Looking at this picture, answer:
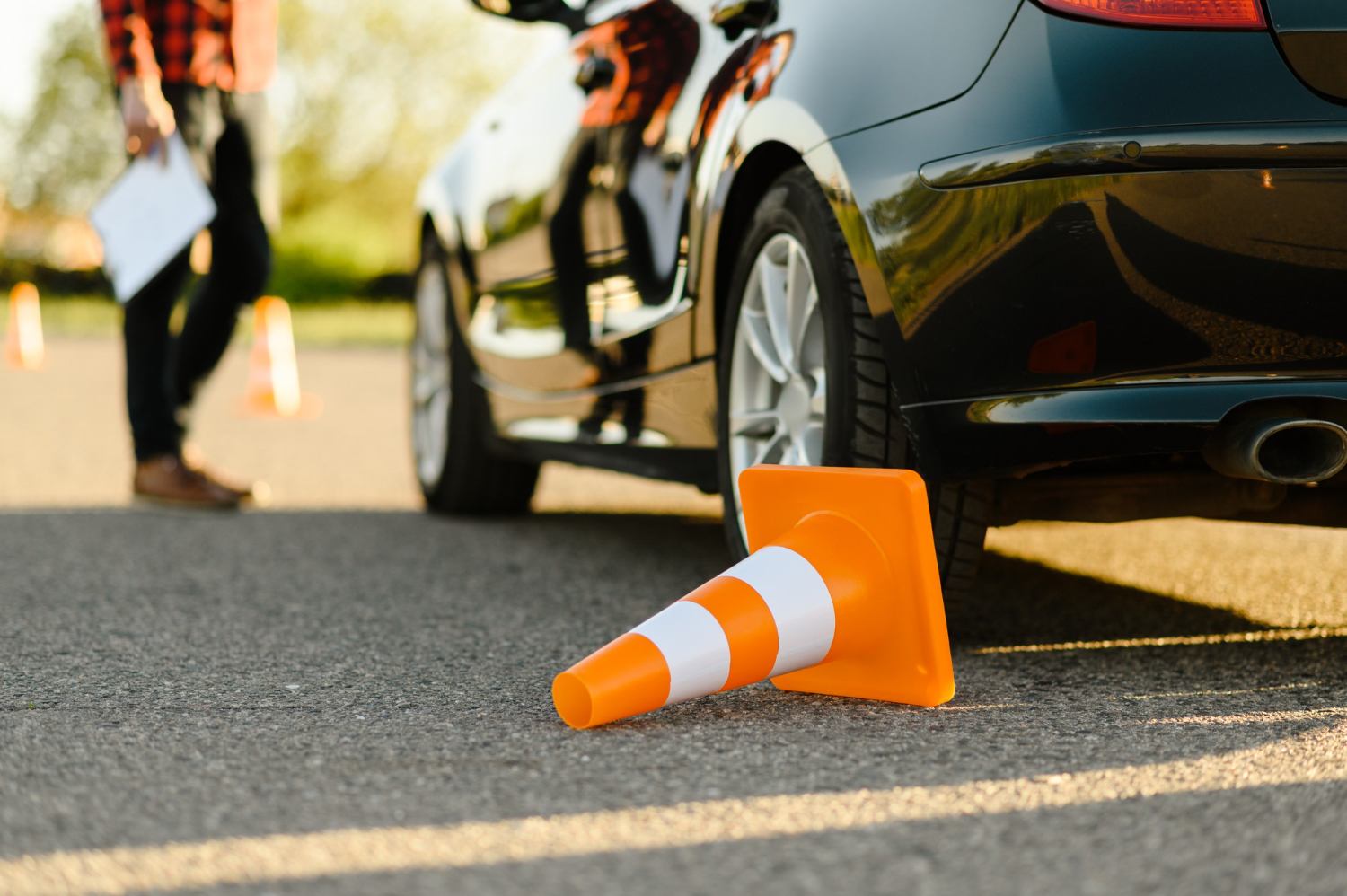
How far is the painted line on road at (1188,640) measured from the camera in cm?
290

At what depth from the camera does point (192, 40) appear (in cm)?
499

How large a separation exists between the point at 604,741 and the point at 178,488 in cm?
330

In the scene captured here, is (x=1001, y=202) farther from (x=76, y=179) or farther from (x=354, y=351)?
(x=76, y=179)

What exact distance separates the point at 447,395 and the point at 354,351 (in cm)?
1426

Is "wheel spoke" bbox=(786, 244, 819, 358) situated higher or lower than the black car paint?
lower

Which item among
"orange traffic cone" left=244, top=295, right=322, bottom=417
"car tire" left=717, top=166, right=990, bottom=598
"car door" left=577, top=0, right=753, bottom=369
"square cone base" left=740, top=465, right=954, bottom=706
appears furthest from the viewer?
"orange traffic cone" left=244, top=295, right=322, bottom=417

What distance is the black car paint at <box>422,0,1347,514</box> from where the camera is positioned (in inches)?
85.7

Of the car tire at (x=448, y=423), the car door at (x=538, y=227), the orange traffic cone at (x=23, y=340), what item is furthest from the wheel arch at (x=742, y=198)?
the orange traffic cone at (x=23, y=340)

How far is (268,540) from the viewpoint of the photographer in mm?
4426

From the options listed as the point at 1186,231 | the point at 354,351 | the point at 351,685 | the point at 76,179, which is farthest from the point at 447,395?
the point at 76,179

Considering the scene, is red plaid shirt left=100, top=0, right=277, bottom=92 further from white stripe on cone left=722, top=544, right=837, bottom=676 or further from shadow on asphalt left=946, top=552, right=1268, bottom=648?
white stripe on cone left=722, top=544, right=837, bottom=676

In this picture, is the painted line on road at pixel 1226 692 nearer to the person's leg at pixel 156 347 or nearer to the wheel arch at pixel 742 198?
the wheel arch at pixel 742 198

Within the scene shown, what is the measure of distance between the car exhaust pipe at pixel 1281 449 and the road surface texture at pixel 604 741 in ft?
1.25

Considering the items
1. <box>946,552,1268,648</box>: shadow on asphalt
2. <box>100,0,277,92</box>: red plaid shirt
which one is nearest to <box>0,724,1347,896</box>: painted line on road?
<box>946,552,1268,648</box>: shadow on asphalt
